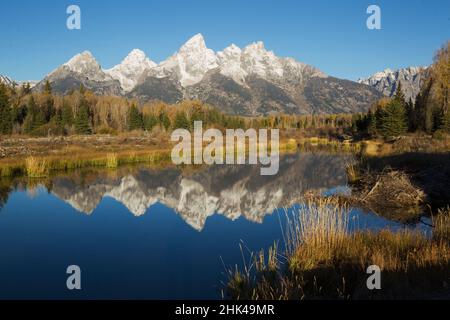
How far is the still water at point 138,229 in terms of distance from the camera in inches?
309

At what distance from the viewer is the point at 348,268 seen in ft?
23.2

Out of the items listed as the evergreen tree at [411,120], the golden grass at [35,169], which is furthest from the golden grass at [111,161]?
the evergreen tree at [411,120]

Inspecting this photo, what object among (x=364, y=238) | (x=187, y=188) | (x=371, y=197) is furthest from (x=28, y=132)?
(x=364, y=238)

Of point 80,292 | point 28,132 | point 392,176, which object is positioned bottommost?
point 80,292

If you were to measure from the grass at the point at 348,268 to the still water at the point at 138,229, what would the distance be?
0.96 m

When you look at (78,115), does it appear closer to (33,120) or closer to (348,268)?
(33,120)

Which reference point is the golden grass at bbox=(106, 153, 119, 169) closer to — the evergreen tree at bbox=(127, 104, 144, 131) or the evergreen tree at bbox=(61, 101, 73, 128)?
the evergreen tree at bbox=(61, 101, 73, 128)

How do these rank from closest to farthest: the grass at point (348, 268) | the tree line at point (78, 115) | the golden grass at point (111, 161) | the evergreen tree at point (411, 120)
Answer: the grass at point (348, 268), the golden grass at point (111, 161), the evergreen tree at point (411, 120), the tree line at point (78, 115)

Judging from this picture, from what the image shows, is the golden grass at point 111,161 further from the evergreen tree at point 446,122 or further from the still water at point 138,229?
the evergreen tree at point 446,122

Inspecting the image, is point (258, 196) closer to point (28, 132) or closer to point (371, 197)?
point (371, 197)

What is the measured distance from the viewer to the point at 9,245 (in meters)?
10.6

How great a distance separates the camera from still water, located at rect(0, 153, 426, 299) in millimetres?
7852
